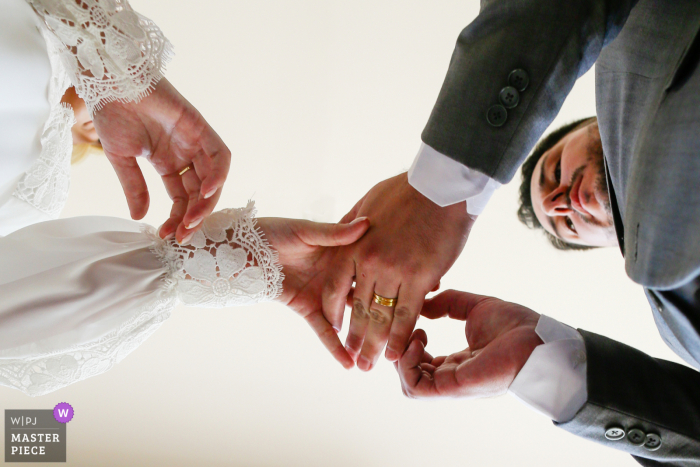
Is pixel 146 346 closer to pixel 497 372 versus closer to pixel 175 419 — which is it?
pixel 175 419

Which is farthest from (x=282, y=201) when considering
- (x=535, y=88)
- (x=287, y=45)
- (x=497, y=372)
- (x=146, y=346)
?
(x=535, y=88)

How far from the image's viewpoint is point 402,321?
3.30 feet

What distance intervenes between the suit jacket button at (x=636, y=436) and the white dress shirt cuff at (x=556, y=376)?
0.07 metres

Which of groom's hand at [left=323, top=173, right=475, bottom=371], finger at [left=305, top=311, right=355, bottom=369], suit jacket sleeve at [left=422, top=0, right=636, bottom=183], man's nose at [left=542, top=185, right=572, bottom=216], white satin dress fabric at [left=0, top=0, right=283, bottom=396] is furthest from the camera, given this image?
man's nose at [left=542, top=185, right=572, bottom=216]

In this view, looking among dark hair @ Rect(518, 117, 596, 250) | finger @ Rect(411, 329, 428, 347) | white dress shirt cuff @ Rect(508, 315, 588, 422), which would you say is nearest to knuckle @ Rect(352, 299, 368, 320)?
finger @ Rect(411, 329, 428, 347)

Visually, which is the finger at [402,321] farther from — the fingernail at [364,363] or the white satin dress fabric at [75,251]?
the white satin dress fabric at [75,251]

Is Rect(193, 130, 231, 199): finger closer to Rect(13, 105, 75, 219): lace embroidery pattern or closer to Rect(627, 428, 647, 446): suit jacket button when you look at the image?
Rect(13, 105, 75, 219): lace embroidery pattern

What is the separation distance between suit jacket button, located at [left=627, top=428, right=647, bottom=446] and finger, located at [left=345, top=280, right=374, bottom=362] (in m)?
0.54

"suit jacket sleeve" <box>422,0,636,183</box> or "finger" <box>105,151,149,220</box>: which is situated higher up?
"suit jacket sleeve" <box>422,0,636,183</box>

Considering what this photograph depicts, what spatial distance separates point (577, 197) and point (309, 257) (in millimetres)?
730

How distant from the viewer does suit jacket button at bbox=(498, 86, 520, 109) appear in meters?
0.56

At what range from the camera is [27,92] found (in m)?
0.75

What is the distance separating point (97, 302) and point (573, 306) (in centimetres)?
182

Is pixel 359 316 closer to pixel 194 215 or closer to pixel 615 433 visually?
pixel 194 215
